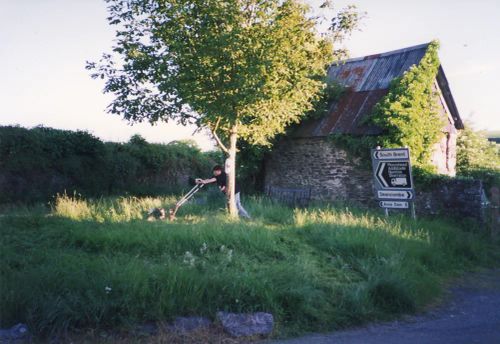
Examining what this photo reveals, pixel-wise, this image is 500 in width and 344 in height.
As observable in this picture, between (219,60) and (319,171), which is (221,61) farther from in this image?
(319,171)

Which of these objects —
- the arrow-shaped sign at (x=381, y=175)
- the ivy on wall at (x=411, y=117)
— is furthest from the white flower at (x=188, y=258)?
the ivy on wall at (x=411, y=117)

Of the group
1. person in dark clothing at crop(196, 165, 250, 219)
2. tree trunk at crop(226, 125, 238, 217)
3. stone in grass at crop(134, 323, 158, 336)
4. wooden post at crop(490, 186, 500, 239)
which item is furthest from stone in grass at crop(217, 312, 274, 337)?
wooden post at crop(490, 186, 500, 239)

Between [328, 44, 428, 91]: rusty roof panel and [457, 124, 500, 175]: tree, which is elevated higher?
[328, 44, 428, 91]: rusty roof panel

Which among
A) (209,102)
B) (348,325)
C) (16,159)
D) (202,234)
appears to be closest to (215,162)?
(16,159)

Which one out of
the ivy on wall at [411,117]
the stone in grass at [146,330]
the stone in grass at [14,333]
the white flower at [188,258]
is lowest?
the stone in grass at [146,330]

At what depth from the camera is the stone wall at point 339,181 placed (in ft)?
43.8

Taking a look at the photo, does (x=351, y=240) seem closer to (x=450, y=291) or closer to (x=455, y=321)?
(x=450, y=291)

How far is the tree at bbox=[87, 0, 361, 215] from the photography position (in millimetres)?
10898

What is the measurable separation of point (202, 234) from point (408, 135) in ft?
31.0

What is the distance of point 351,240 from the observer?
8781 millimetres

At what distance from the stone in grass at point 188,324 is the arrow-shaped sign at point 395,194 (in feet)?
24.7

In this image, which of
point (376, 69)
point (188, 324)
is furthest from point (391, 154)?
point (188, 324)

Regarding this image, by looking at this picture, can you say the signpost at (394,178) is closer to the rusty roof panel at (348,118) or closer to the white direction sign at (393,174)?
the white direction sign at (393,174)

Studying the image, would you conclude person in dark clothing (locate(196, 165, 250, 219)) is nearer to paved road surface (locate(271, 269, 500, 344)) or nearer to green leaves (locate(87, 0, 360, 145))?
green leaves (locate(87, 0, 360, 145))
